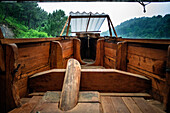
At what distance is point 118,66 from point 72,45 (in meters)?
1.98

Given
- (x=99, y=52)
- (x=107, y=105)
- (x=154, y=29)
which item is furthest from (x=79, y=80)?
(x=154, y=29)

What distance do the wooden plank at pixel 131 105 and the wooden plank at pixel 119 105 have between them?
0.14 feet

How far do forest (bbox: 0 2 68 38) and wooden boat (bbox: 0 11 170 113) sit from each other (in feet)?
70.9

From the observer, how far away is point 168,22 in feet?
151

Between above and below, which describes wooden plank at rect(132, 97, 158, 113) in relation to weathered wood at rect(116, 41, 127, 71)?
below

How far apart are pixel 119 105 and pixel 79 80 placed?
0.56 metres

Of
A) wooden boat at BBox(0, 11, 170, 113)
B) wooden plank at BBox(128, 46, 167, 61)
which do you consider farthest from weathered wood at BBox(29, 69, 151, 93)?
wooden plank at BBox(128, 46, 167, 61)

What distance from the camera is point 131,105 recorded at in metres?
1.15

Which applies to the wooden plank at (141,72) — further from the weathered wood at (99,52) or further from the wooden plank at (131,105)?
the weathered wood at (99,52)

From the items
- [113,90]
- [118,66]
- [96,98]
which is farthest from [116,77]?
[118,66]

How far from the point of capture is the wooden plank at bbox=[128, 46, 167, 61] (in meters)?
1.28

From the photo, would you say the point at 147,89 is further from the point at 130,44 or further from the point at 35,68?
the point at 35,68

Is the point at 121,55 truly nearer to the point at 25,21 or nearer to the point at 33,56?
the point at 33,56

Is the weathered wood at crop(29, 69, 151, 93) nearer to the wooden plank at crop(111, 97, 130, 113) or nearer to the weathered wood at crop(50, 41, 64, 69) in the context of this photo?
the wooden plank at crop(111, 97, 130, 113)
